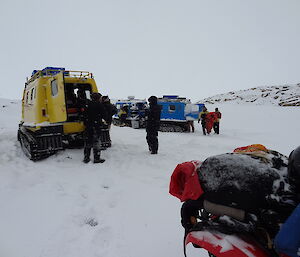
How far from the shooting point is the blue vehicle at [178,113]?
15.1m

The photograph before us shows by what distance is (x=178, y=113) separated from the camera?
1542cm

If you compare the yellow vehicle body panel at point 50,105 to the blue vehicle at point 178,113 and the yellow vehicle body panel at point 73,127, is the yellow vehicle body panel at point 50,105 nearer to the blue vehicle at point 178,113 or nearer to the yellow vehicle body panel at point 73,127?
the yellow vehicle body panel at point 73,127

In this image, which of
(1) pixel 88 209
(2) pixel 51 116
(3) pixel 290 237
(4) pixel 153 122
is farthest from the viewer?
(4) pixel 153 122

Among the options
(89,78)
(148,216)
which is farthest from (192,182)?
(89,78)

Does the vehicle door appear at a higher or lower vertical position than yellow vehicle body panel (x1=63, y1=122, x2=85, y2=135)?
higher

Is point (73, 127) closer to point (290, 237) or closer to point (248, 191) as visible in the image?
point (248, 191)

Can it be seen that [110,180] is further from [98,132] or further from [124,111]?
[124,111]

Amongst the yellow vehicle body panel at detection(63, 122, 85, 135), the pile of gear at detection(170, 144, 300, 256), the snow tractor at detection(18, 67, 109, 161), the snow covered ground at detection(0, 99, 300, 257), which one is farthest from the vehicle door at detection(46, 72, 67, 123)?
the pile of gear at detection(170, 144, 300, 256)

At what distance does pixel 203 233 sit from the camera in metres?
1.71

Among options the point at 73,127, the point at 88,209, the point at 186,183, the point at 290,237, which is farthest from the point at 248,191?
the point at 73,127

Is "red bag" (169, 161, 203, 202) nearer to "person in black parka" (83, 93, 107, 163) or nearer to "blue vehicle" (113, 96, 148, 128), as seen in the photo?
"person in black parka" (83, 93, 107, 163)

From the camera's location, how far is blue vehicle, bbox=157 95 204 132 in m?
15.1

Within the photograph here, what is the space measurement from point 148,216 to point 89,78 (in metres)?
5.64

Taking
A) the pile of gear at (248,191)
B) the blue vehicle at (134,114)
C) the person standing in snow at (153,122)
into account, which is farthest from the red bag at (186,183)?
the blue vehicle at (134,114)
